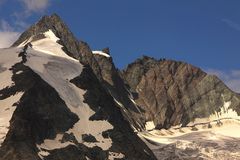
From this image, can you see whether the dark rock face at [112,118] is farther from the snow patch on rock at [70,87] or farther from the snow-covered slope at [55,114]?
the snow patch on rock at [70,87]

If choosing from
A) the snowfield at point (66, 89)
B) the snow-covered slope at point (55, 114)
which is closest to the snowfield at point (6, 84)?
the snow-covered slope at point (55, 114)

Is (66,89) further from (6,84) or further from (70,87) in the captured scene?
(6,84)

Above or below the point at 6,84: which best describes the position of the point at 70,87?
above

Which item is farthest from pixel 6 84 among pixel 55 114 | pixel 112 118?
pixel 112 118

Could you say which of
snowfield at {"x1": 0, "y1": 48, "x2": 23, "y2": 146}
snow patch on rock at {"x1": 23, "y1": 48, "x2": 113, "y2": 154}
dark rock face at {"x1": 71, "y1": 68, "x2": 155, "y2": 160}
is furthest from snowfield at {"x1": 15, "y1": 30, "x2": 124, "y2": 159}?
snowfield at {"x1": 0, "y1": 48, "x2": 23, "y2": 146}

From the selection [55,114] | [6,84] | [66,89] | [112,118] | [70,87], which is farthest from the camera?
[70,87]

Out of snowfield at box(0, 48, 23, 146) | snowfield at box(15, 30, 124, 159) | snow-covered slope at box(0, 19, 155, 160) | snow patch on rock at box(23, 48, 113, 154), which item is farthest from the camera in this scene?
snow patch on rock at box(23, 48, 113, 154)

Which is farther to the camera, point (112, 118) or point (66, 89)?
point (112, 118)

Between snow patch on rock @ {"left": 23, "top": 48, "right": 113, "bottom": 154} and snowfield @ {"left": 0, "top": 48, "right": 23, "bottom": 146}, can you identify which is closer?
snowfield @ {"left": 0, "top": 48, "right": 23, "bottom": 146}

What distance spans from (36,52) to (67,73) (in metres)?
14.4

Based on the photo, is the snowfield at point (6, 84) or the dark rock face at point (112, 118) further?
the dark rock face at point (112, 118)

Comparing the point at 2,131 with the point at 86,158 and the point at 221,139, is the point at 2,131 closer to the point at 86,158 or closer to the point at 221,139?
the point at 86,158

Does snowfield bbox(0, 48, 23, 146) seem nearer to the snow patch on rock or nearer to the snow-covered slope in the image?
the snow-covered slope

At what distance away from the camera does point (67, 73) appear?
13688cm
